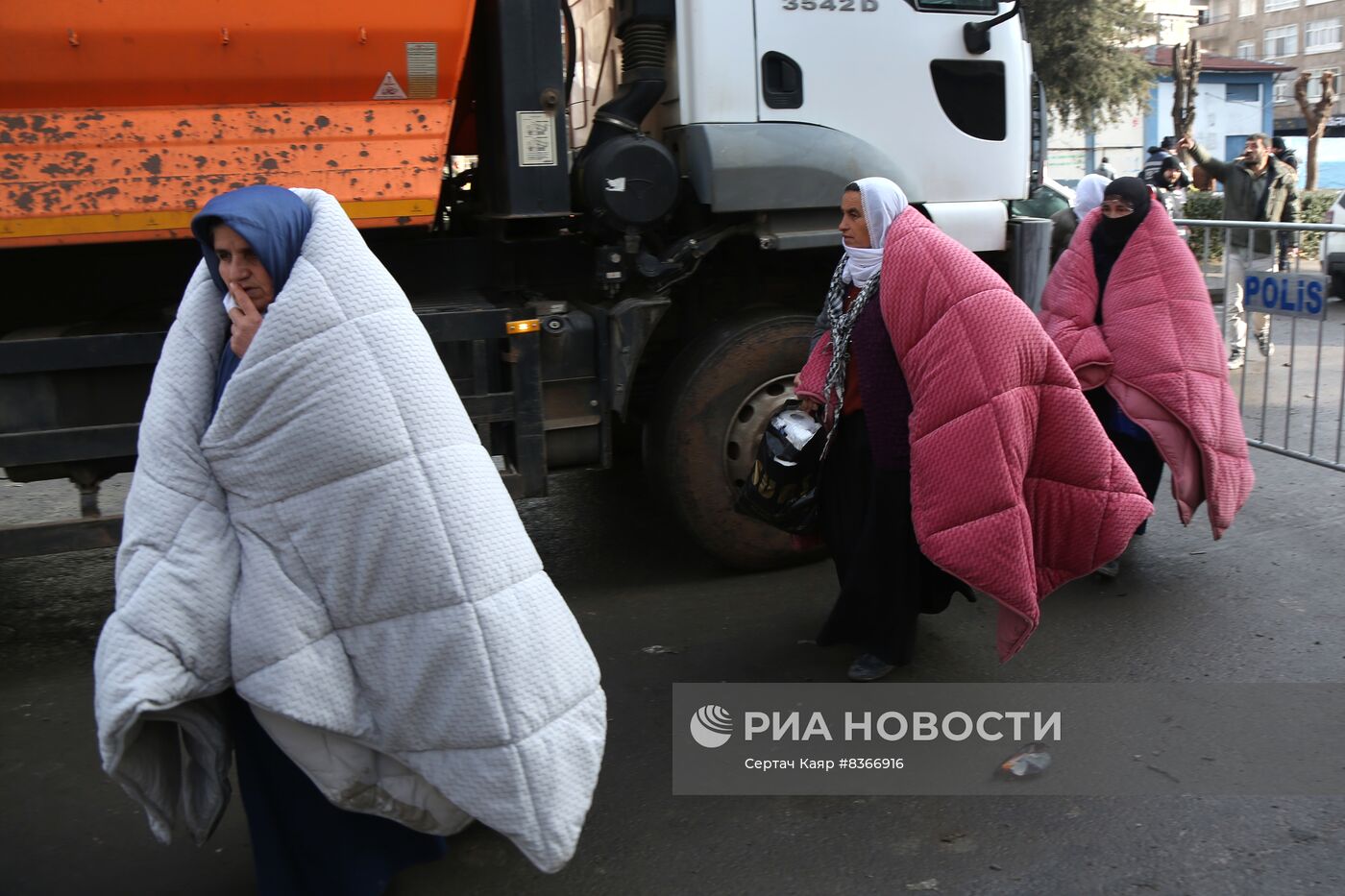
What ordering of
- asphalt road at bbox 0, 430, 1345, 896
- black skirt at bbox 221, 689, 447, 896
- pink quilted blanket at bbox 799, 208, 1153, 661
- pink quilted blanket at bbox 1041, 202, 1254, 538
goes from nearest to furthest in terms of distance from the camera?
1. black skirt at bbox 221, 689, 447, 896
2. asphalt road at bbox 0, 430, 1345, 896
3. pink quilted blanket at bbox 799, 208, 1153, 661
4. pink quilted blanket at bbox 1041, 202, 1254, 538

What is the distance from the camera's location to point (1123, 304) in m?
4.59

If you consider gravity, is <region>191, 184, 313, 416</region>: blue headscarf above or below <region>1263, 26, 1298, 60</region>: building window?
below

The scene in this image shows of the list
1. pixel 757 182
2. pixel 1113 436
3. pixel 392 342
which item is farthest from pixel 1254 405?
pixel 392 342

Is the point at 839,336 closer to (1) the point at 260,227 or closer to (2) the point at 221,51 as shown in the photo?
(1) the point at 260,227

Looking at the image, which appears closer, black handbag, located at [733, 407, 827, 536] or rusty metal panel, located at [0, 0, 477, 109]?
rusty metal panel, located at [0, 0, 477, 109]

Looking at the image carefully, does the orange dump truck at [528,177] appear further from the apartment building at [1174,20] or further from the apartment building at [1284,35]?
the apartment building at [1284,35]

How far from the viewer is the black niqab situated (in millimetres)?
4535

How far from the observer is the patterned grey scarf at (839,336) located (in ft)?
12.1

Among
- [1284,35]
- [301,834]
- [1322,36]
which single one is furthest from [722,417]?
[1284,35]

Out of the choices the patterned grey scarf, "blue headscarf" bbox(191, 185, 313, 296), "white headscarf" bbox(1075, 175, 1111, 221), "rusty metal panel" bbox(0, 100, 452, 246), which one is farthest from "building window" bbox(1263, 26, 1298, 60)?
"blue headscarf" bbox(191, 185, 313, 296)

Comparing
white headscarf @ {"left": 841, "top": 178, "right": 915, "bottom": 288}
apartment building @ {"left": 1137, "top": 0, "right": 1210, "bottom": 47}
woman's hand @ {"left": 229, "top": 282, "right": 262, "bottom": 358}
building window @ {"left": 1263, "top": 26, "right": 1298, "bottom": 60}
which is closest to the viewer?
woman's hand @ {"left": 229, "top": 282, "right": 262, "bottom": 358}

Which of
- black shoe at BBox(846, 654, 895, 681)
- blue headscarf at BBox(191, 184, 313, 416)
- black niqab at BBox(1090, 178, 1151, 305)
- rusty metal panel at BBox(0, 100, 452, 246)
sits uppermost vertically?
rusty metal panel at BBox(0, 100, 452, 246)

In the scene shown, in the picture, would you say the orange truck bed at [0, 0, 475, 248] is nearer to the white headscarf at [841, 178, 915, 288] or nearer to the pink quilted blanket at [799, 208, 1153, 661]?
the white headscarf at [841, 178, 915, 288]

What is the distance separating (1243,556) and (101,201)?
460 cm
